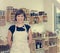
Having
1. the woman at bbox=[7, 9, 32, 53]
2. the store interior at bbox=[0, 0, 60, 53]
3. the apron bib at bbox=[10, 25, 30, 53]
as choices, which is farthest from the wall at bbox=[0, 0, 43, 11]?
the apron bib at bbox=[10, 25, 30, 53]

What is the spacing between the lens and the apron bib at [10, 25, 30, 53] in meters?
1.45

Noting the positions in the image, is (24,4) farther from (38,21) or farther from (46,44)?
(46,44)

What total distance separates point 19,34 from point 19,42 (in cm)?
8

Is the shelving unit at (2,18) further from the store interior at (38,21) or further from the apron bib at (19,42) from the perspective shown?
the apron bib at (19,42)

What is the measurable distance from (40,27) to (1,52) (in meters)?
0.54

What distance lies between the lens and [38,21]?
5.69 ft

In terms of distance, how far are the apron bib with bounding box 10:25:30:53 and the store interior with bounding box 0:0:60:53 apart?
94mm

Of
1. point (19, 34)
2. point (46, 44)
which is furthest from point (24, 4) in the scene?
point (46, 44)

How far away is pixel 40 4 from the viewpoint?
5.64 ft

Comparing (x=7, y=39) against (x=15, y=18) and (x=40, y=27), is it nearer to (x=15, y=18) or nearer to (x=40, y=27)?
(x=15, y=18)

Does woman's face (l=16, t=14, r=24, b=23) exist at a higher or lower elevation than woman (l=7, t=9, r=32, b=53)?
higher

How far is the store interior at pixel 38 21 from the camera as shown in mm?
1524

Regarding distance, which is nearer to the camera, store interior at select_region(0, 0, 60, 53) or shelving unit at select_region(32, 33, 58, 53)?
store interior at select_region(0, 0, 60, 53)

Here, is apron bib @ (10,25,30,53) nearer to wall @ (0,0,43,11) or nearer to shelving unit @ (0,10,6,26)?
shelving unit @ (0,10,6,26)
